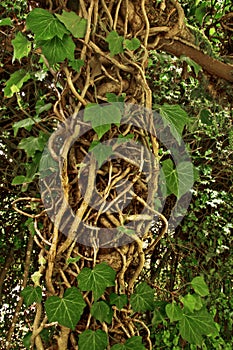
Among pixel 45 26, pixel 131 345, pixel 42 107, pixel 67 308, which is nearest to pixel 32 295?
pixel 67 308

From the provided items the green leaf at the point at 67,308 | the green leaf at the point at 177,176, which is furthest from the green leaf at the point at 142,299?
the green leaf at the point at 177,176

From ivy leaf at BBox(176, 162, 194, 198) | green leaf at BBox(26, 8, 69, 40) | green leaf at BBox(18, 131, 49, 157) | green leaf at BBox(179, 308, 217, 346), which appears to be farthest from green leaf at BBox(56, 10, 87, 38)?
green leaf at BBox(179, 308, 217, 346)

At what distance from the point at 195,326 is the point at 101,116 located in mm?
547

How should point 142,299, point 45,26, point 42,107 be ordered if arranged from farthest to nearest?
point 42,107, point 142,299, point 45,26

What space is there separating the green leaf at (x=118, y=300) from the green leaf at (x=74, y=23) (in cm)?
56

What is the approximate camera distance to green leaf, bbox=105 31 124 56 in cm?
92

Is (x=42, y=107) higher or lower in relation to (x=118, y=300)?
higher

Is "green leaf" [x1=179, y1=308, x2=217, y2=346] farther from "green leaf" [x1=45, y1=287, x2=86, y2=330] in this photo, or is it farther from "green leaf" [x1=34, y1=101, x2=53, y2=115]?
"green leaf" [x1=34, y1=101, x2=53, y2=115]

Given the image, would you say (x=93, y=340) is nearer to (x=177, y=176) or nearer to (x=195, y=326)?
(x=195, y=326)

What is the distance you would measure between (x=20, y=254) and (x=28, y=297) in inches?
56.8

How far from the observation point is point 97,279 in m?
0.91

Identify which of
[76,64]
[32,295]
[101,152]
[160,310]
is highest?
[76,64]

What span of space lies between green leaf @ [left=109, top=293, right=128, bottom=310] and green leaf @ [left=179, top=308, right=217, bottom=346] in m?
0.18

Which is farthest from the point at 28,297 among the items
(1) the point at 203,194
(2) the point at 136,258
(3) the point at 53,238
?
(1) the point at 203,194
